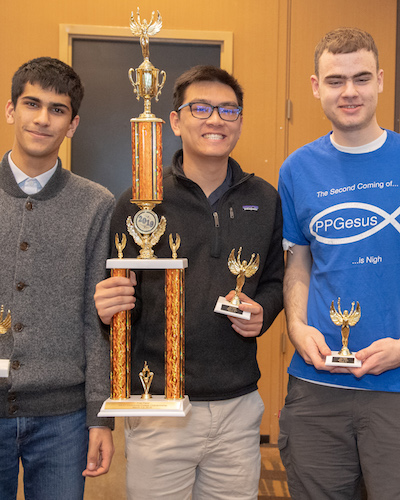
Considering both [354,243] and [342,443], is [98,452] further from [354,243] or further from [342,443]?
[354,243]

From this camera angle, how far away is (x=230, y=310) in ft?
5.17

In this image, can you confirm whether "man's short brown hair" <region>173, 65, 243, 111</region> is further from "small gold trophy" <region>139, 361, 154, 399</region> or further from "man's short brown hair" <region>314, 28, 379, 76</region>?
"small gold trophy" <region>139, 361, 154, 399</region>

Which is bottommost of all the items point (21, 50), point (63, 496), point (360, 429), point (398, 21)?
point (63, 496)

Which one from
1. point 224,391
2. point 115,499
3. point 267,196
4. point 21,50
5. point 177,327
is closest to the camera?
point 177,327

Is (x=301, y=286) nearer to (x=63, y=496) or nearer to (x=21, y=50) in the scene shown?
(x=63, y=496)

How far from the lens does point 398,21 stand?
376 cm

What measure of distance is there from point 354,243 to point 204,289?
0.46 metres

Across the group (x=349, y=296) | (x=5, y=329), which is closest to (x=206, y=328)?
(x=349, y=296)

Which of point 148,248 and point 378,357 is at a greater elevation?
point 148,248

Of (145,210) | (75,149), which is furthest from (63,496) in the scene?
(75,149)

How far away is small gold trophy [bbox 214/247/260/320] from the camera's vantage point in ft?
5.16

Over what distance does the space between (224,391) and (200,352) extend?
133 mm

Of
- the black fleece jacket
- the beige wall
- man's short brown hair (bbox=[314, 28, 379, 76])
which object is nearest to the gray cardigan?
the black fleece jacket

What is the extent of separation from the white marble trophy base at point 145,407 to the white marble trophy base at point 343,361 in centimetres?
40
